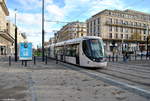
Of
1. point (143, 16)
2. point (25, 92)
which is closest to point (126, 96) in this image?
point (25, 92)

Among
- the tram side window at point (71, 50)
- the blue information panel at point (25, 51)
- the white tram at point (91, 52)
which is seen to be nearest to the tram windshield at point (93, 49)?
the white tram at point (91, 52)

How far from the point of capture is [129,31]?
244ft

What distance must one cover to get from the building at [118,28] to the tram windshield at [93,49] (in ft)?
168

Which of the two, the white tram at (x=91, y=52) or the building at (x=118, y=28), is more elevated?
the building at (x=118, y=28)

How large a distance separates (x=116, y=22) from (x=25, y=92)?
68.1 metres

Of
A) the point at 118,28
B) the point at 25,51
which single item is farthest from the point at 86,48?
the point at 118,28

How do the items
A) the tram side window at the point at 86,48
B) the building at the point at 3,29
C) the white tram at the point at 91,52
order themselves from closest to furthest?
the white tram at the point at 91,52, the tram side window at the point at 86,48, the building at the point at 3,29

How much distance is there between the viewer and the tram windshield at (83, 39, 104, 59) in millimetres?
15016

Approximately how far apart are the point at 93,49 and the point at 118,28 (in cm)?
5919

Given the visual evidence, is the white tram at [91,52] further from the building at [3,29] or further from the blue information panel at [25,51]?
the building at [3,29]

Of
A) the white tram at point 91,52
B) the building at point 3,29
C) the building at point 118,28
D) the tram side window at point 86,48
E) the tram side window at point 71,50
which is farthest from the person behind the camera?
the building at point 118,28

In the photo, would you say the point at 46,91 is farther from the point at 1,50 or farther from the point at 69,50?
the point at 1,50

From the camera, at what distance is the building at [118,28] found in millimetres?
67250

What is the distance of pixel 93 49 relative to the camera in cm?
1515
